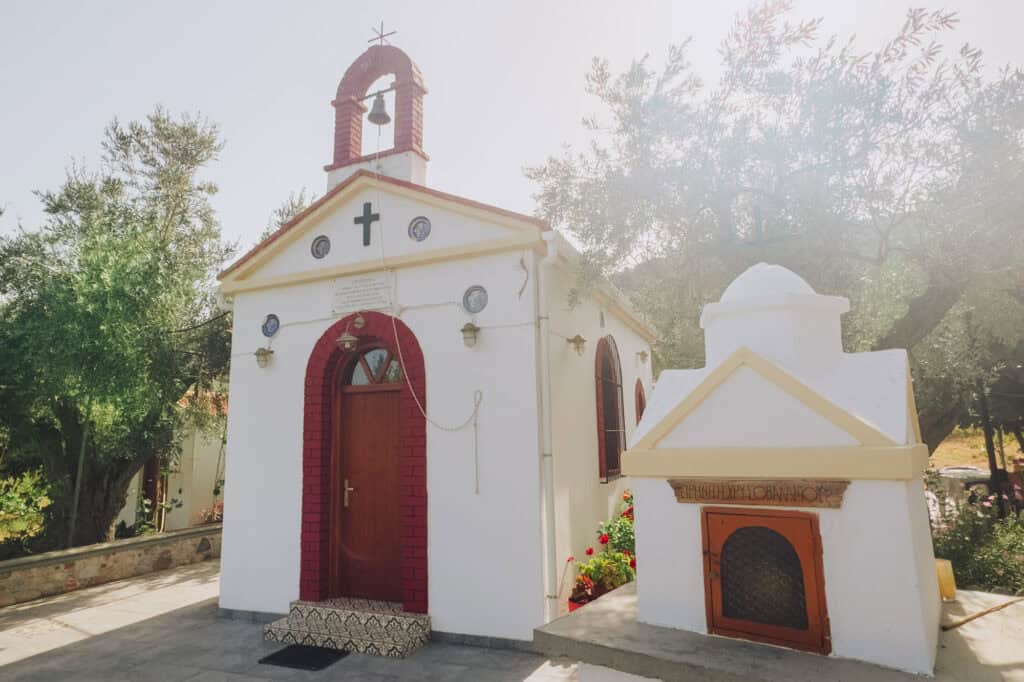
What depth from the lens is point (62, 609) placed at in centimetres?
745

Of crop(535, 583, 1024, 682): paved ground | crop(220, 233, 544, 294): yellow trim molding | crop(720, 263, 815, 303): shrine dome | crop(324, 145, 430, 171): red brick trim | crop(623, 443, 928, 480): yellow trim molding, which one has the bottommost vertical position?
crop(535, 583, 1024, 682): paved ground

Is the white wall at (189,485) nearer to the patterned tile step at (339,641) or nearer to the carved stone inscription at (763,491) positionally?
the patterned tile step at (339,641)

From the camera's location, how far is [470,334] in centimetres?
616

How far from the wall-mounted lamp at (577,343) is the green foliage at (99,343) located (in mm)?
6710

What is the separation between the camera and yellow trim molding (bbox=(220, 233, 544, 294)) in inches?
243

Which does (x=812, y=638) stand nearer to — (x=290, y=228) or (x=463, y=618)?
(x=463, y=618)

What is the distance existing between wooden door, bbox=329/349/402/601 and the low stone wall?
15.5 ft

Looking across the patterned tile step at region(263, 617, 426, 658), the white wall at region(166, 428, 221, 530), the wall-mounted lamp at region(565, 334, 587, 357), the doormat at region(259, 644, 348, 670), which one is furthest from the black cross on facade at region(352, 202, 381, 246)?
the white wall at region(166, 428, 221, 530)

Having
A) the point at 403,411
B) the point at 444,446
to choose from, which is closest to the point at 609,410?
the point at 444,446

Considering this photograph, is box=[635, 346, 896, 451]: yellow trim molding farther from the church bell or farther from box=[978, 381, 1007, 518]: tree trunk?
box=[978, 381, 1007, 518]: tree trunk

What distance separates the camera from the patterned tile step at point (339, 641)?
18.2 feet

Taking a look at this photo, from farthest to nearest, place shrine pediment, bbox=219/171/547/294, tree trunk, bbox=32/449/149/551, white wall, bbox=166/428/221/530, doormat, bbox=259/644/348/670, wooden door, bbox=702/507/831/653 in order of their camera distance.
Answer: white wall, bbox=166/428/221/530 → tree trunk, bbox=32/449/149/551 → shrine pediment, bbox=219/171/547/294 → doormat, bbox=259/644/348/670 → wooden door, bbox=702/507/831/653

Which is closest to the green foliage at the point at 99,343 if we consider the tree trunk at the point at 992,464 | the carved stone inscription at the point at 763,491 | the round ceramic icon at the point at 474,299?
the round ceramic icon at the point at 474,299

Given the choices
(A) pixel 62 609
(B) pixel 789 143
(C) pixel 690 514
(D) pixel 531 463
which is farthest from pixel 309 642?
(B) pixel 789 143
